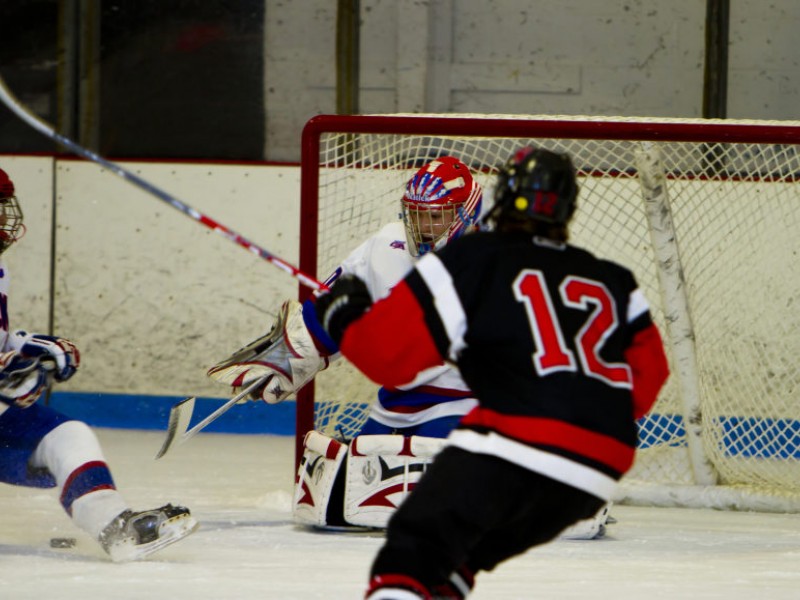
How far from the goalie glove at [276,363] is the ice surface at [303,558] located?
0.39m

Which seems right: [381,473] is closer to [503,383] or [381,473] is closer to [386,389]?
[386,389]

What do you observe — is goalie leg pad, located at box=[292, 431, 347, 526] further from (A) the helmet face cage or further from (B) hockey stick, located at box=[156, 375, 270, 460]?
(A) the helmet face cage

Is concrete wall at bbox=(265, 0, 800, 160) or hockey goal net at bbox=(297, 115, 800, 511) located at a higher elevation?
concrete wall at bbox=(265, 0, 800, 160)

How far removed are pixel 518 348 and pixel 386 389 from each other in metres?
1.63

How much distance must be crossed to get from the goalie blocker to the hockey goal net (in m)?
0.42

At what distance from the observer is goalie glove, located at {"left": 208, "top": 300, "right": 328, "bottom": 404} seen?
3.58 m

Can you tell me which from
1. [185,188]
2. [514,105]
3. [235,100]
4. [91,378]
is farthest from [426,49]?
[91,378]

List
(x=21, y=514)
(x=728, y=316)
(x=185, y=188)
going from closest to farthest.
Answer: (x=21, y=514) < (x=728, y=316) < (x=185, y=188)

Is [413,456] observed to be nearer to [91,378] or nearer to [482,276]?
[482,276]

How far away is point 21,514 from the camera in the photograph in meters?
3.91

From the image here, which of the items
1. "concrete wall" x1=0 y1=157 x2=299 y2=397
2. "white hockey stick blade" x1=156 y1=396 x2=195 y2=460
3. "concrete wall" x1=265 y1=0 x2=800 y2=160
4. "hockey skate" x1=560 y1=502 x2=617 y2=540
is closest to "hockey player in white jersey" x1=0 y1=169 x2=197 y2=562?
"white hockey stick blade" x1=156 y1=396 x2=195 y2=460

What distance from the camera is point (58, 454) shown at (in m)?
3.30

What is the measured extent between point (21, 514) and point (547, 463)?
227 cm

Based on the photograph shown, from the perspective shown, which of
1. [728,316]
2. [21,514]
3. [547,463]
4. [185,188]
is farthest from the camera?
[185,188]
